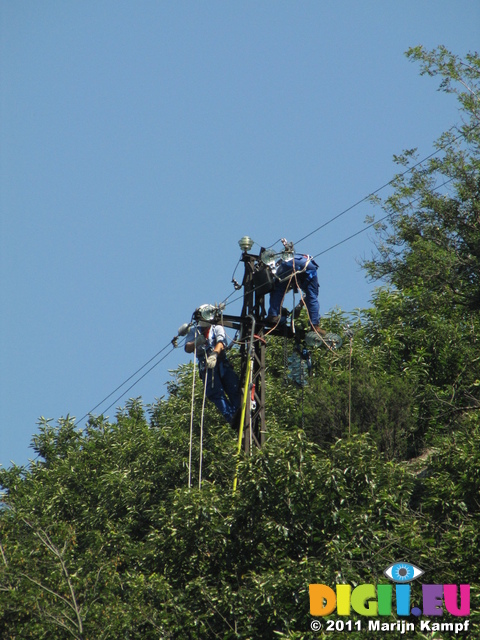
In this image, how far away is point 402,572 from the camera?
16.8 m

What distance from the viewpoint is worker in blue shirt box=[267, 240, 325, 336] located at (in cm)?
2198

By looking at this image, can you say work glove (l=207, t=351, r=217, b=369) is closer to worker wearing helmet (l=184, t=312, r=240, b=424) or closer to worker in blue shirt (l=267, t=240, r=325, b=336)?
worker wearing helmet (l=184, t=312, r=240, b=424)

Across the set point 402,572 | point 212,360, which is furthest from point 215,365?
point 402,572

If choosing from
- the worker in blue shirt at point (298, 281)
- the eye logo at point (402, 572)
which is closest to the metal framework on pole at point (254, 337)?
the worker in blue shirt at point (298, 281)

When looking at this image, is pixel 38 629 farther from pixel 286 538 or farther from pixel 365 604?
pixel 365 604

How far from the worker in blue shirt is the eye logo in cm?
635

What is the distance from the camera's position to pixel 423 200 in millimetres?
27516

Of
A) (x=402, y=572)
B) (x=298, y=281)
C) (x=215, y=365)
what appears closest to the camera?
(x=402, y=572)

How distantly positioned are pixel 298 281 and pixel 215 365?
8.15ft

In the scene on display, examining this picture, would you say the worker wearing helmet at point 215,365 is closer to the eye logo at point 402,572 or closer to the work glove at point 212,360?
the work glove at point 212,360

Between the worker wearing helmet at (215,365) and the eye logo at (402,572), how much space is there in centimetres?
571

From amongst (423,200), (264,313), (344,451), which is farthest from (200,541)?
(423,200)

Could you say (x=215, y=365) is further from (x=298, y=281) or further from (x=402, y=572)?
(x=402, y=572)

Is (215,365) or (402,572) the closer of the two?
(402,572)
